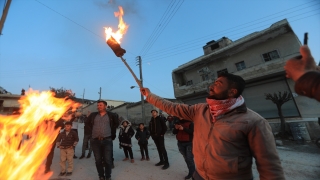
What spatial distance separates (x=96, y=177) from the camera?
15.7ft

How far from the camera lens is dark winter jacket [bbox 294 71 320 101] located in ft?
3.15

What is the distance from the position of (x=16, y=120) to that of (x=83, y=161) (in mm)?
3075

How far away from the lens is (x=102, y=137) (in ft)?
14.3

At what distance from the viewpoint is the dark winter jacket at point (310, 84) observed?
37.7 inches

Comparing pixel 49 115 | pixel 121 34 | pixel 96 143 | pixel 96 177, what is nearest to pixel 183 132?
pixel 96 143

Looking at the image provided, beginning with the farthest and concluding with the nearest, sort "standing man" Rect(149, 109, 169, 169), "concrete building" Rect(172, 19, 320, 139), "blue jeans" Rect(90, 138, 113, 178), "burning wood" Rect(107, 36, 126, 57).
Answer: "concrete building" Rect(172, 19, 320, 139)
"standing man" Rect(149, 109, 169, 169)
"blue jeans" Rect(90, 138, 113, 178)
"burning wood" Rect(107, 36, 126, 57)

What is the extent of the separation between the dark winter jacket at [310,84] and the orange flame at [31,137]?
5.19 m

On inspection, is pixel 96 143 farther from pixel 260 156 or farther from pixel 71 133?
pixel 260 156

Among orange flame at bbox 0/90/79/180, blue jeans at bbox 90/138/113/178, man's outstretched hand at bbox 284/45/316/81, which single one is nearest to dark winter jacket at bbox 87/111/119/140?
blue jeans at bbox 90/138/113/178

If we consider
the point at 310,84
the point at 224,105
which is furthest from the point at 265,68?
the point at 310,84

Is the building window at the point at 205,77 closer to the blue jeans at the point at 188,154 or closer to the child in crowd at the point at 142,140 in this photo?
the child in crowd at the point at 142,140

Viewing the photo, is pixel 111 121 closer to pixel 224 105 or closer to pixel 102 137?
pixel 102 137

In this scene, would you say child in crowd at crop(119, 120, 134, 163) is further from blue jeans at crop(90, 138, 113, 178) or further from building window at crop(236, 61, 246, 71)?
building window at crop(236, 61, 246, 71)

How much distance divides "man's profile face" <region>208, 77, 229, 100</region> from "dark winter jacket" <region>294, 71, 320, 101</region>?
918 millimetres
